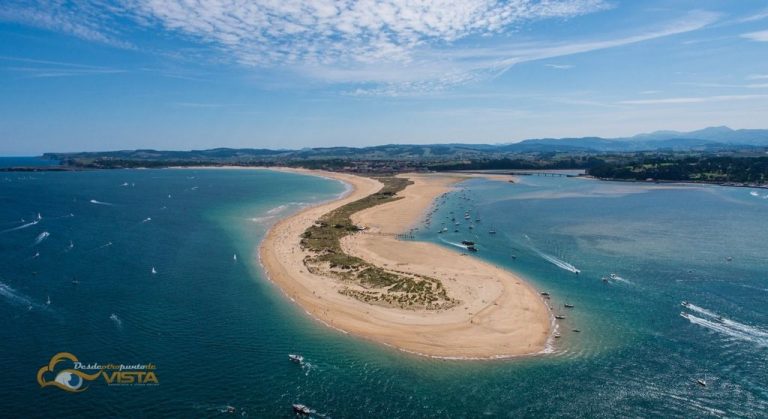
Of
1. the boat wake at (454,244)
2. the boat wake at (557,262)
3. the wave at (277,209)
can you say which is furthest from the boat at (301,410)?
the wave at (277,209)

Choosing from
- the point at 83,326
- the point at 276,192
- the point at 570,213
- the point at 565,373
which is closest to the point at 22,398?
the point at 83,326

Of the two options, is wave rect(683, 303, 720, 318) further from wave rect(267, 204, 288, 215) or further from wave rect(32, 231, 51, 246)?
wave rect(32, 231, 51, 246)

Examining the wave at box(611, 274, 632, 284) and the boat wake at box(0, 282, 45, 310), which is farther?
the wave at box(611, 274, 632, 284)

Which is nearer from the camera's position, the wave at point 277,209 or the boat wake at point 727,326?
the boat wake at point 727,326

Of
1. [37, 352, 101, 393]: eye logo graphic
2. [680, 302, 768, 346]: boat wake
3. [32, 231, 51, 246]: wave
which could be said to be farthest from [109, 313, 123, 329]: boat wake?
[680, 302, 768, 346]: boat wake

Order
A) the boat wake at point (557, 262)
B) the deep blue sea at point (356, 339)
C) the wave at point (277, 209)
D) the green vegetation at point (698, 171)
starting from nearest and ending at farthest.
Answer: the deep blue sea at point (356, 339) < the boat wake at point (557, 262) < the wave at point (277, 209) < the green vegetation at point (698, 171)

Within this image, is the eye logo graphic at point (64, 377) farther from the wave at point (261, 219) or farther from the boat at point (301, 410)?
the wave at point (261, 219)

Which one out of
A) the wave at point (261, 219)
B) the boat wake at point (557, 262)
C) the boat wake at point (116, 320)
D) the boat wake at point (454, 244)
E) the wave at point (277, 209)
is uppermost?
the wave at point (277, 209)
